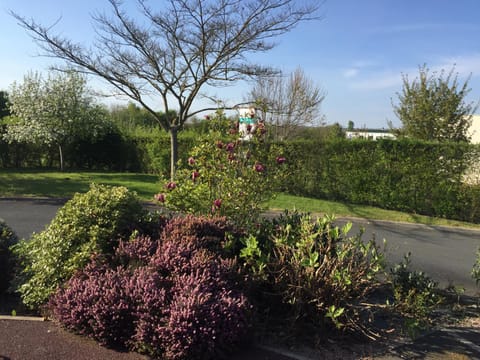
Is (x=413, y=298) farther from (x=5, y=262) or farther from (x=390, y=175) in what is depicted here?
(x=390, y=175)

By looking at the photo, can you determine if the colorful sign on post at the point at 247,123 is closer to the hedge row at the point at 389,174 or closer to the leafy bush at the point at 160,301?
the leafy bush at the point at 160,301

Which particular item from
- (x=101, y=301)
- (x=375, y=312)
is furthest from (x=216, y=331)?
(x=375, y=312)

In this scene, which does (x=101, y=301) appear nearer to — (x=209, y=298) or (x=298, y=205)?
(x=209, y=298)

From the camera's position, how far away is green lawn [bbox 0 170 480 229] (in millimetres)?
11633

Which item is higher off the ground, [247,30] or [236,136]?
[247,30]

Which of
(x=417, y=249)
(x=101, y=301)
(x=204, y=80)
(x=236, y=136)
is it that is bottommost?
(x=417, y=249)

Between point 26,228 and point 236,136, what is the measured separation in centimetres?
535

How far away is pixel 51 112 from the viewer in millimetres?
19250

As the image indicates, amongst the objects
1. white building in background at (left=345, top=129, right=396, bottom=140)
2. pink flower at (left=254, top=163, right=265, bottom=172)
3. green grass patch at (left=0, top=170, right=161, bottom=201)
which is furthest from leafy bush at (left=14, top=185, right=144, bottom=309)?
white building in background at (left=345, top=129, right=396, bottom=140)

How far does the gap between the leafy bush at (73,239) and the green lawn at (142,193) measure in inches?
228

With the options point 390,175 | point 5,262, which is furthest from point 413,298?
point 390,175

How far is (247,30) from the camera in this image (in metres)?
12.6

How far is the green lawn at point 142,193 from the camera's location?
11.6m

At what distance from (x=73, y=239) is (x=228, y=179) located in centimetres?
214
